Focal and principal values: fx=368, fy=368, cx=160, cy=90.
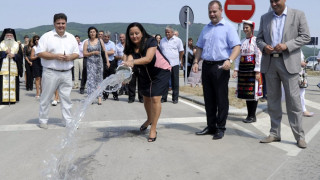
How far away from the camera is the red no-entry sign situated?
320 inches

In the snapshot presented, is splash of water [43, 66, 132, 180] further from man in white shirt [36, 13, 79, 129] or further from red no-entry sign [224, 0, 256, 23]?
red no-entry sign [224, 0, 256, 23]

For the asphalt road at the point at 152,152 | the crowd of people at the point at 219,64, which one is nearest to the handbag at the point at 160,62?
the crowd of people at the point at 219,64

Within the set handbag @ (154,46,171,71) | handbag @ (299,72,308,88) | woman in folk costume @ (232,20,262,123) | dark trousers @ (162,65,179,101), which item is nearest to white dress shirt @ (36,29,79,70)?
handbag @ (154,46,171,71)

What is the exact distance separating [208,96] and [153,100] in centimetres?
90

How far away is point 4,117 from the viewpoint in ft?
24.7

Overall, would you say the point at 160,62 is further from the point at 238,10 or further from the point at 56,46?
the point at 238,10

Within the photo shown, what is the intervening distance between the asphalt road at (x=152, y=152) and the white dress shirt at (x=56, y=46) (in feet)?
3.62

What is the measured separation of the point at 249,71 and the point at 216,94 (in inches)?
54.3

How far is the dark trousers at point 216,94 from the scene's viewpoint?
18.1 feet

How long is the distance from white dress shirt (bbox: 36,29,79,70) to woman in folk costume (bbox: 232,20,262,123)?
2.93 metres

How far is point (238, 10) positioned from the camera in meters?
8.14

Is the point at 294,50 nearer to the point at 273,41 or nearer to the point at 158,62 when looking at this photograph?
the point at 273,41

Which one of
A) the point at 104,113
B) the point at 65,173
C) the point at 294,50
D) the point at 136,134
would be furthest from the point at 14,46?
the point at 294,50

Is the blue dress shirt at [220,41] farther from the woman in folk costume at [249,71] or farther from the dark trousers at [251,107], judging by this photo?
the dark trousers at [251,107]
